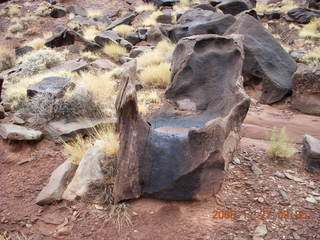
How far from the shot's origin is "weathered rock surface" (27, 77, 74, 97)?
638 centimetres

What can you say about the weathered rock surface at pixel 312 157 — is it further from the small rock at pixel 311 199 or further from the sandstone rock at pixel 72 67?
the sandstone rock at pixel 72 67

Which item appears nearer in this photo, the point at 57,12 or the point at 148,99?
the point at 148,99

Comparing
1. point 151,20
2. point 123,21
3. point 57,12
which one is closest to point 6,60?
point 123,21

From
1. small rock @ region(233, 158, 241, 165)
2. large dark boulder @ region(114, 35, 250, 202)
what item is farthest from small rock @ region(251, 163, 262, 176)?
large dark boulder @ region(114, 35, 250, 202)

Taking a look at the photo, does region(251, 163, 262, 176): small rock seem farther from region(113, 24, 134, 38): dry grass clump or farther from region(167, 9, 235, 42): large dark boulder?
region(113, 24, 134, 38): dry grass clump

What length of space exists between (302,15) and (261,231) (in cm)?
1524

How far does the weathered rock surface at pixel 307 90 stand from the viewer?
6.79 meters

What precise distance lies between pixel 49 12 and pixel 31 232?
18376 millimetres

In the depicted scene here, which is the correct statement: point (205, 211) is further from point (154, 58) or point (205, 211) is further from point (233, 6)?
point (233, 6)

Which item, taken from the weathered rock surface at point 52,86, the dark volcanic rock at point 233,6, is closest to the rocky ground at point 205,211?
the weathered rock surface at point 52,86

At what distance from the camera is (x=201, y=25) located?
35.0 feet

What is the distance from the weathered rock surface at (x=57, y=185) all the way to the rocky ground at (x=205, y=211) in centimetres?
8

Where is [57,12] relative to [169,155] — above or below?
below

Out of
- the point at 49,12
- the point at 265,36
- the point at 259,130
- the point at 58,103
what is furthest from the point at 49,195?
the point at 49,12
